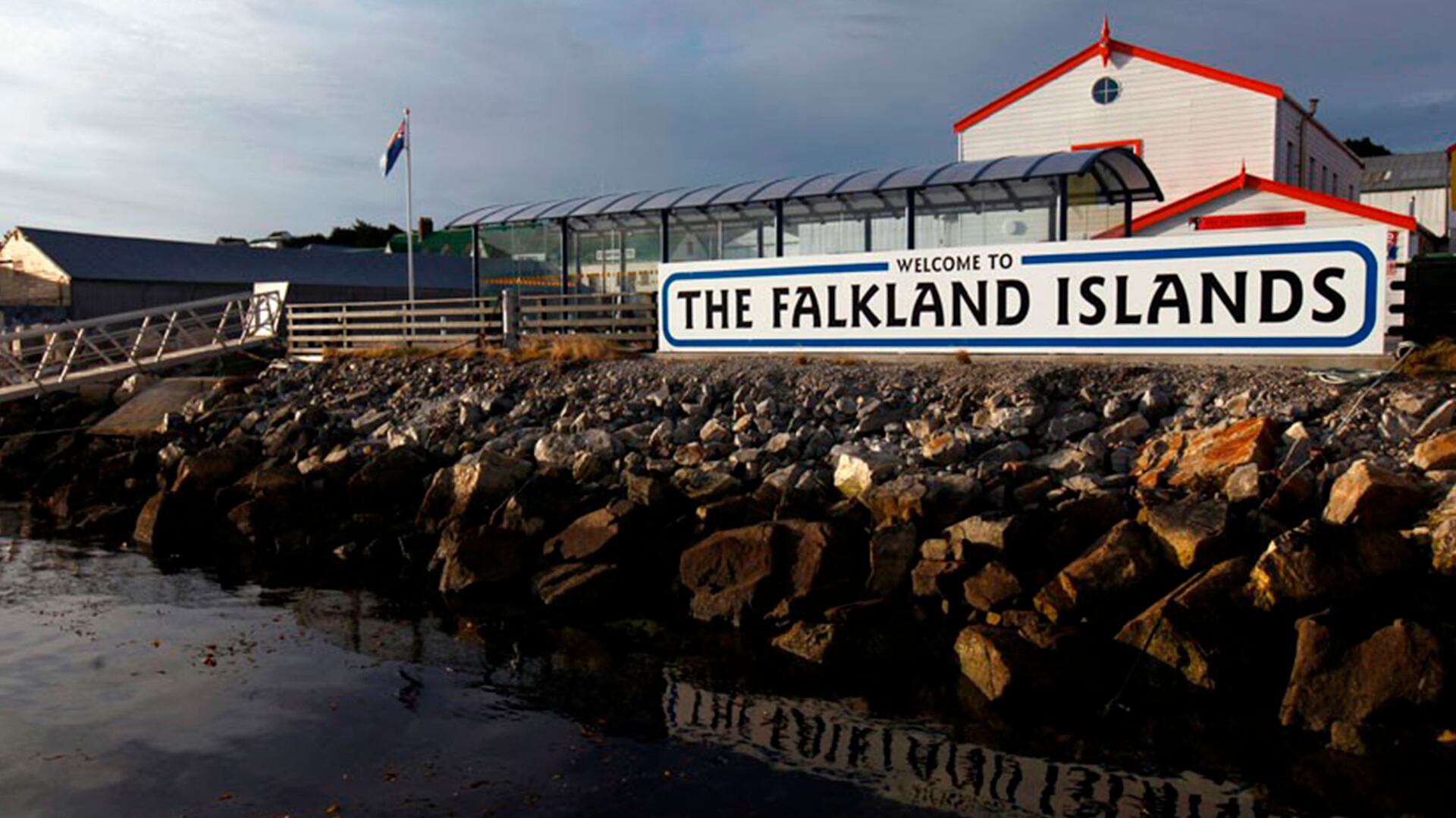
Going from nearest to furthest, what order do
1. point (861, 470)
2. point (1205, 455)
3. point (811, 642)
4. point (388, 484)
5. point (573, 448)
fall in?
point (811, 642) → point (1205, 455) → point (861, 470) → point (573, 448) → point (388, 484)

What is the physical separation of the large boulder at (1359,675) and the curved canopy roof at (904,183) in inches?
483

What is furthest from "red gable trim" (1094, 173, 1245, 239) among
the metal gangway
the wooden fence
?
the metal gangway

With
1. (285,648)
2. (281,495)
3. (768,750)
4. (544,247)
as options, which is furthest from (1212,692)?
(544,247)

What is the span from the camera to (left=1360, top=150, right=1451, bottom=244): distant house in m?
50.3

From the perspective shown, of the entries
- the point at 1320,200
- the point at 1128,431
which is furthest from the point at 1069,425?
the point at 1320,200

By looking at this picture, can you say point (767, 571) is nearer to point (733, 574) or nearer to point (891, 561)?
point (733, 574)

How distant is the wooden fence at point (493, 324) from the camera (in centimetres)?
2160

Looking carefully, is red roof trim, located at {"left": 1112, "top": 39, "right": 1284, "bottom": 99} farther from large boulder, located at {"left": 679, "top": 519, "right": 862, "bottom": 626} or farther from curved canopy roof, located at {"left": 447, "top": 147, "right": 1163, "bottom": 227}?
large boulder, located at {"left": 679, "top": 519, "right": 862, "bottom": 626}

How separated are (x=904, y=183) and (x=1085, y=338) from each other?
6.31 metres

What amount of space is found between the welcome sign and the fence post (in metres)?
4.20

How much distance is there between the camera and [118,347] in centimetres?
2552

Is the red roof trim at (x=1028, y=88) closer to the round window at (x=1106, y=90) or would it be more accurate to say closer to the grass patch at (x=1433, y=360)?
the round window at (x=1106, y=90)

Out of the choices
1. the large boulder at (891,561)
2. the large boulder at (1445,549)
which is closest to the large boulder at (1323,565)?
the large boulder at (1445,549)

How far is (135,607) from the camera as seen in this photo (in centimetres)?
1293
